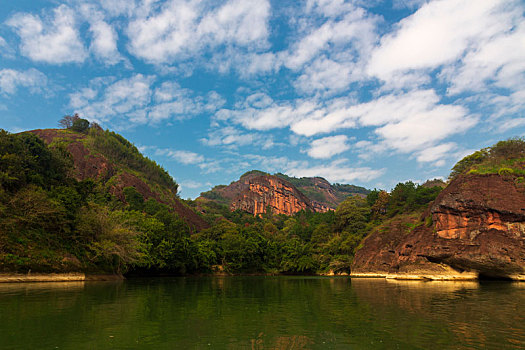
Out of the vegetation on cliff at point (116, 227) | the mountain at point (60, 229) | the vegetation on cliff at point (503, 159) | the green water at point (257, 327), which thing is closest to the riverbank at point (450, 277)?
the vegetation on cliff at point (503, 159)

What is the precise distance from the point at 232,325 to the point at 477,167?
54365 mm

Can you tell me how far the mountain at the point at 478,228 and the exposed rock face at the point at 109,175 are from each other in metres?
75.9

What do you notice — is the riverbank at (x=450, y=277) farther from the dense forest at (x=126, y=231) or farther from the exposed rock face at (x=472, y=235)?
the dense forest at (x=126, y=231)

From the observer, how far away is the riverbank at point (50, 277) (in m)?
31.7

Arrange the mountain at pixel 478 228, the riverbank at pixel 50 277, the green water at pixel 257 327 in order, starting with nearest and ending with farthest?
the green water at pixel 257 327 → the riverbank at pixel 50 277 → the mountain at pixel 478 228

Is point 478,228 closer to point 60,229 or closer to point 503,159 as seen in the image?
point 503,159

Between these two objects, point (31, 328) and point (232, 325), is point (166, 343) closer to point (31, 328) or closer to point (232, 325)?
point (232, 325)

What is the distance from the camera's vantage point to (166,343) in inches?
360

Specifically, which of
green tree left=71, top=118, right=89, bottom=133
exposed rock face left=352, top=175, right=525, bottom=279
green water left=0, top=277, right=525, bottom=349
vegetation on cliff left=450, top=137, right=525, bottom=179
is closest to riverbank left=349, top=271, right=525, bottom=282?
exposed rock face left=352, top=175, right=525, bottom=279

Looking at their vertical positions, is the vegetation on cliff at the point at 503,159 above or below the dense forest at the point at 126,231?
above

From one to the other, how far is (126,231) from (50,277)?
Answer: 416 inches

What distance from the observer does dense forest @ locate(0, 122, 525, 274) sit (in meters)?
36.4

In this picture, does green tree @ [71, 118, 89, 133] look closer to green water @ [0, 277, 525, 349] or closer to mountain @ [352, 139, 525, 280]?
mountain @ [352, 139, 525, 280]

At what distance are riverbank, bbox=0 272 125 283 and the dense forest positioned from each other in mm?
732
